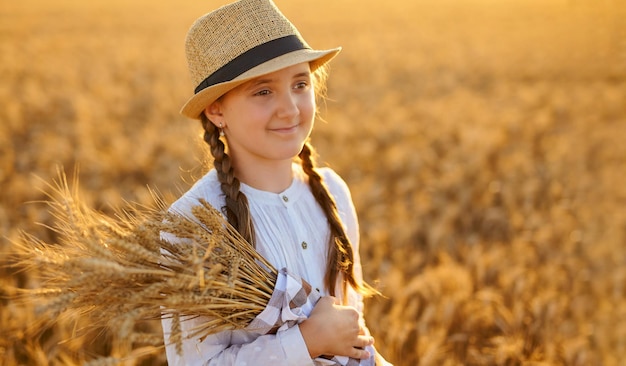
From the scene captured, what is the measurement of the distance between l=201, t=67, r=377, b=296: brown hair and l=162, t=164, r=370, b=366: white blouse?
28 millimetres

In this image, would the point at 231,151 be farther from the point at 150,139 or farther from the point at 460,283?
the point at 150,139

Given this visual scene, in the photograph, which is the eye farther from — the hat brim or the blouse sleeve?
the blouse sleeve

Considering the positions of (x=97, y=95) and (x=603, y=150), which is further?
(x=97, y=95)

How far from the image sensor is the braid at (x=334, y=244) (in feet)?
6.36

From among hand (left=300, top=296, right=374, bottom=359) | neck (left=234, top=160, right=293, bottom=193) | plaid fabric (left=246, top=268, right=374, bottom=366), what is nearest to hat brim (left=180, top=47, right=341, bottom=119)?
neck (left=234, top=160, right=293, bottom=193)

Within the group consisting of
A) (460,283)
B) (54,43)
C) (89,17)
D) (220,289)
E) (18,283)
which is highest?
(89,17)

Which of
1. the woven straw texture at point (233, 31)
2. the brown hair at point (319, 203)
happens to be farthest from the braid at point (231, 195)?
the woven straw texture at point (233, 31)

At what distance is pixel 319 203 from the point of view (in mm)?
2053

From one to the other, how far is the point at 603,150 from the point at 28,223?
5.37 m

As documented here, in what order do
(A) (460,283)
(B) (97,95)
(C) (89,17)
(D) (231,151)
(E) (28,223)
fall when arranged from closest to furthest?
(D) (231,151)
(A) (460,283)
(E) (28,223)
(B) (97,95)
(C) (89,17)

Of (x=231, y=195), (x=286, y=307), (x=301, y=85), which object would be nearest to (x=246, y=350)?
(x=286, y=307)

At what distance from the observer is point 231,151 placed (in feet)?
6.54

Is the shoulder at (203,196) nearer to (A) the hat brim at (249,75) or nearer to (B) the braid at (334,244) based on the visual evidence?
(A) the hat brim at (249,75)

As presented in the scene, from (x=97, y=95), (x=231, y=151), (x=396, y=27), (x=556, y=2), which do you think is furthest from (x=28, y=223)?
(x=556, y=2)
